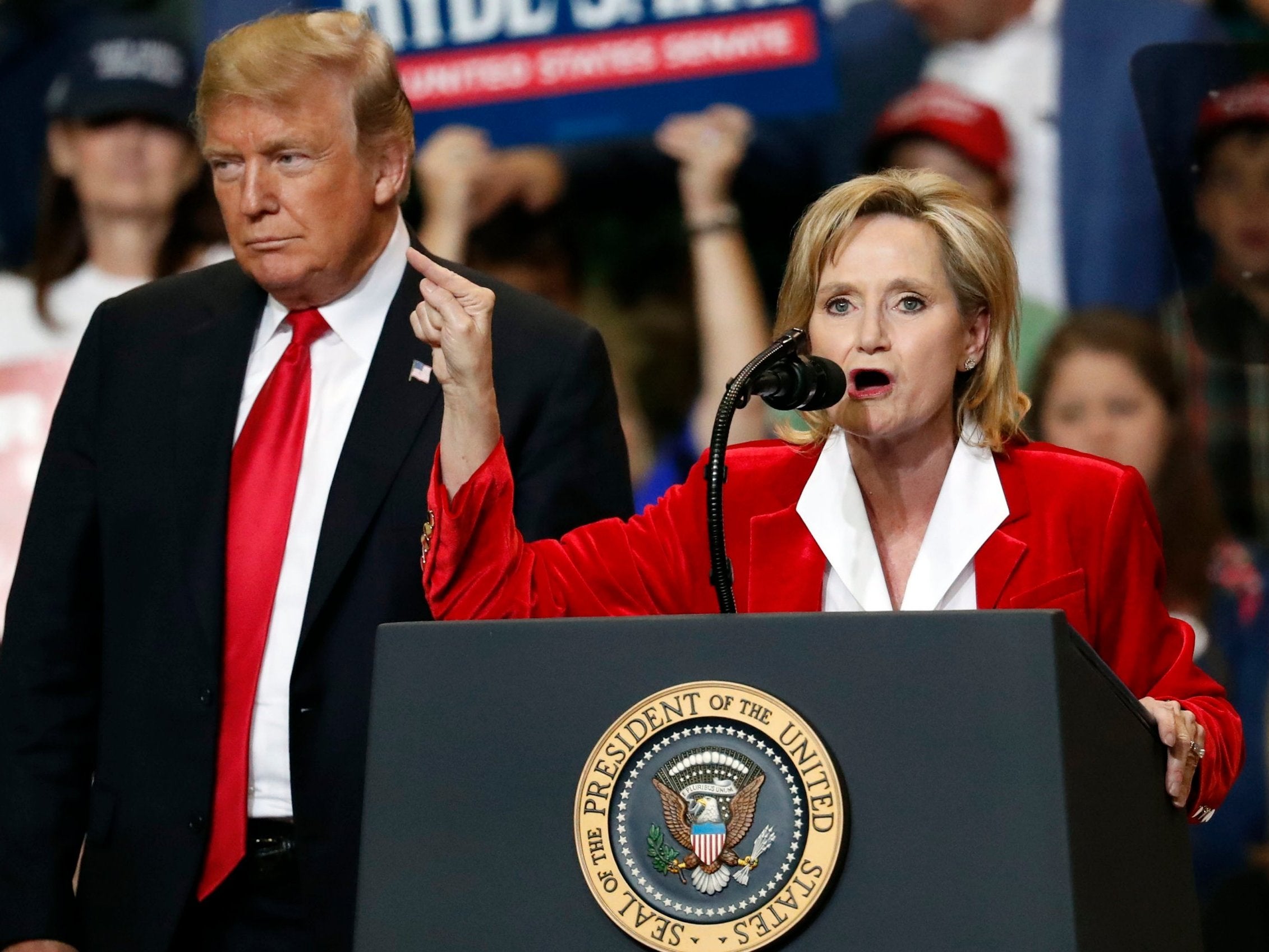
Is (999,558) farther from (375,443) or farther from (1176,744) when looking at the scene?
(375,443)

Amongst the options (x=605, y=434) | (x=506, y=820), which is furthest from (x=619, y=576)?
(x=506, y=820)

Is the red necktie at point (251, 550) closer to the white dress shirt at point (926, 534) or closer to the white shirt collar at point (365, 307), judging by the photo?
the white shirt collar at point (365, 307)

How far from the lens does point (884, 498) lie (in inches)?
73.7

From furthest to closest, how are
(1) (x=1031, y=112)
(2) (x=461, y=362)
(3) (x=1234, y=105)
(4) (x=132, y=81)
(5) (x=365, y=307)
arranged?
(4) (x=132, y=81), (1) (x=1031, y=112), (3) (x=1234, y=105), (5) (x=365, y=307), (2) (x=461, y=362)

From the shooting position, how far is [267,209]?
2.09 meters

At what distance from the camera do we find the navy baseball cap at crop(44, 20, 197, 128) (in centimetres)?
438

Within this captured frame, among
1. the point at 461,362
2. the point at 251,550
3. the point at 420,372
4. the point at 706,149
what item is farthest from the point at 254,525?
the point at 706,149

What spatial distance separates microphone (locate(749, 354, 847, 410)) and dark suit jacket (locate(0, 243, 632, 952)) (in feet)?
1.77

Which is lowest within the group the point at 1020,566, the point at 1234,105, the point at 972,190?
the point at 1020,566

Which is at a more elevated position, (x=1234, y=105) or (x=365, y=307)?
(x=1234, y=105)

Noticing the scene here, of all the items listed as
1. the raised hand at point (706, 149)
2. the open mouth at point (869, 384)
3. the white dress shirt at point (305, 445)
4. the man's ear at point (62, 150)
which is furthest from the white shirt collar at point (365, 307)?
the man's ear at point (62, 150)

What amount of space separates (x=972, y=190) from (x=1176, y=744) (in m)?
2.07

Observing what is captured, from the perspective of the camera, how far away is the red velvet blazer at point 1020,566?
173cm

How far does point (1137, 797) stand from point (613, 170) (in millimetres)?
2879
